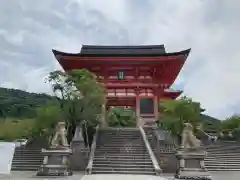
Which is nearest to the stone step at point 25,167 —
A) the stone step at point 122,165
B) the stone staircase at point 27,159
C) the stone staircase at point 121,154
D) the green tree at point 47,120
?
the stone staircase at point 27,159

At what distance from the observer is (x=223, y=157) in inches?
785

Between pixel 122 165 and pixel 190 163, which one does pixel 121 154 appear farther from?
pixel 190 163

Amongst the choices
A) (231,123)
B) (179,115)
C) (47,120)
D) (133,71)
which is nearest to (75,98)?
(47,120)

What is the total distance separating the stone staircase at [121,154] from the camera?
638 inches

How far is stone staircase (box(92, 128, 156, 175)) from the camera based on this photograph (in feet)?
53.2

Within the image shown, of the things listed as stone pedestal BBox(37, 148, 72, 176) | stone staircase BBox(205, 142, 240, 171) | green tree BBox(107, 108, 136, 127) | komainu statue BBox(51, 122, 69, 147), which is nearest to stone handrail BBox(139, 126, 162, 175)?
stone staircase BBox(205, 142, 240, 171)

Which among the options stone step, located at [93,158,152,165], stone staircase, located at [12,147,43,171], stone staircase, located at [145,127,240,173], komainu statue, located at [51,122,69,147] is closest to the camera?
komainu statue, located at [51,122,69,147]

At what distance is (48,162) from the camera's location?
15180mm

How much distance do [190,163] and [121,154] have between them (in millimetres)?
5114

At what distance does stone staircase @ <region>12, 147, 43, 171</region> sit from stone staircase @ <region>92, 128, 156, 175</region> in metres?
3.38

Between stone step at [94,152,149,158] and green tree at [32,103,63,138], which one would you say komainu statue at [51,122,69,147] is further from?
green tree at [32,103,63,138]

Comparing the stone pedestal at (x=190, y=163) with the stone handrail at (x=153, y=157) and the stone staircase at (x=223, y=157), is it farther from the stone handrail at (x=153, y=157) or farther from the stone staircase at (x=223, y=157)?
the stone staircase at (x=223, y=157)

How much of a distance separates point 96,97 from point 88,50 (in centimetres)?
1573

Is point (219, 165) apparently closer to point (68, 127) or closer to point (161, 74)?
point (68, 127)
